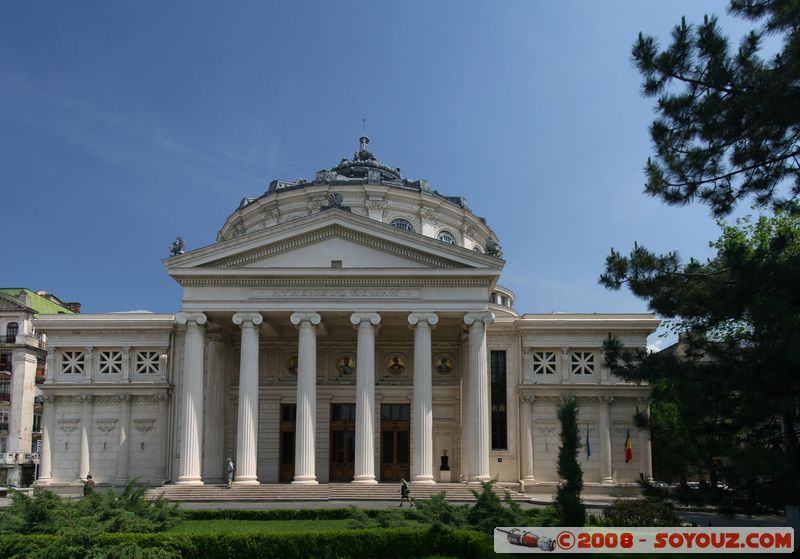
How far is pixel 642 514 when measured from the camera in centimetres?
2294

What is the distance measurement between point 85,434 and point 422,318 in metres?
19.7

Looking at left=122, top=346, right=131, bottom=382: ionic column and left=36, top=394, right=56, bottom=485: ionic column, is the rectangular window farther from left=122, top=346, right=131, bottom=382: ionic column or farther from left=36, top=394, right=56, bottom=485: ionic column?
left=36, top=394, right=56, bottom=485: ionic column

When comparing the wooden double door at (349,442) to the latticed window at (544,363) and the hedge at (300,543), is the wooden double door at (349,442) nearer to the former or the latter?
the latticed window at (544,363)

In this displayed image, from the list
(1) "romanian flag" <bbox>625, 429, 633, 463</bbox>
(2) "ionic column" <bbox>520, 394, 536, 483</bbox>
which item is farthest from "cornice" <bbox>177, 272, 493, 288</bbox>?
(1) "romanian flag" <bbox>625, 429, 633, 463</bbox>

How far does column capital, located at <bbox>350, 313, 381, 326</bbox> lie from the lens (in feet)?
122

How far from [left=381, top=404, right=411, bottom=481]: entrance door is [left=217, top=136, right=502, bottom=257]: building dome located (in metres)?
11.1

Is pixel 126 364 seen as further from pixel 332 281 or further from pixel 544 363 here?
pixel 544 363

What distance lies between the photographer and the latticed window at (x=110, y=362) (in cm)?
4294

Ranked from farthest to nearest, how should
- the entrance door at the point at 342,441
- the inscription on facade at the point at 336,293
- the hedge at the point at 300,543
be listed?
the entrance door at the point at 342,441
the inscription on facade at the point at 336,293
the hedge at the point at 300,543

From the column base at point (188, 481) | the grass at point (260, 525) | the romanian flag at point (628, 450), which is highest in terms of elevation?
the romanian flag at point (628, 450)

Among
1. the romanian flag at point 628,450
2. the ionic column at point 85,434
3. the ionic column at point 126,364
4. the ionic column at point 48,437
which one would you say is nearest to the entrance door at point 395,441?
the romanian flag at point 628,450

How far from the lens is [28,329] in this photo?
68.4m

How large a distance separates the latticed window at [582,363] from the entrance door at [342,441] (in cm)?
1232

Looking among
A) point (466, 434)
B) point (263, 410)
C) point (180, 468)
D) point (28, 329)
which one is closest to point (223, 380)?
point (263, 410)
